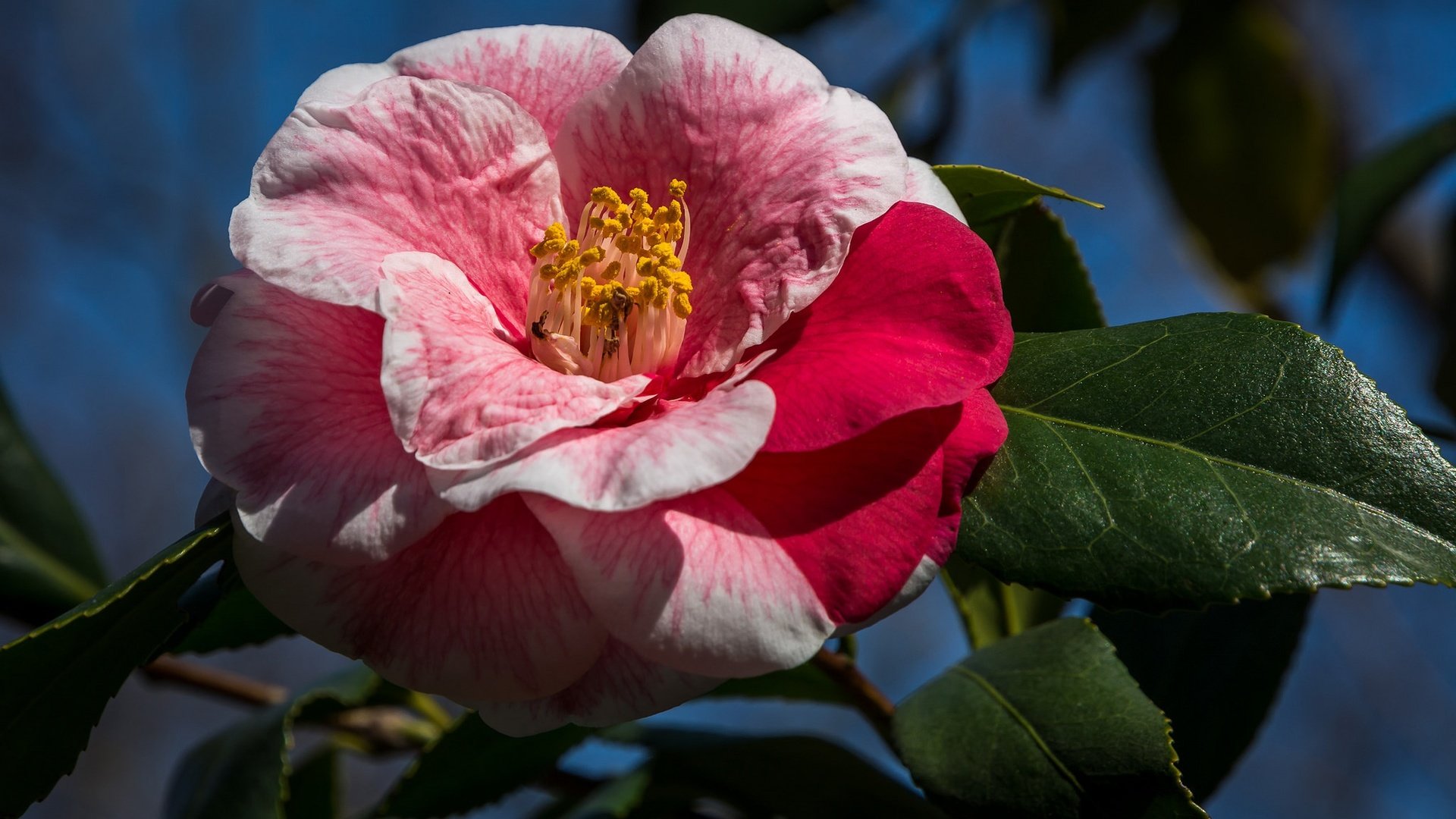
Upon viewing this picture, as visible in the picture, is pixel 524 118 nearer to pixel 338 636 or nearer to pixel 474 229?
pixel 474 229

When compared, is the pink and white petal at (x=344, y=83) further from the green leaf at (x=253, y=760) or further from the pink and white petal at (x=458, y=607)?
the green leaf at (x=253, y=760)

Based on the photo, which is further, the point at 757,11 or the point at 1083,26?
the point at 1083,26

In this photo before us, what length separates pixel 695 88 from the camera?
64 centimetres

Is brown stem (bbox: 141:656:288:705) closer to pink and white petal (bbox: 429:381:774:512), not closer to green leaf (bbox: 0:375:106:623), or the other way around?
green leaf (bbox: 0:375:106:623)

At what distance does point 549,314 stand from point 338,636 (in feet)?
0.70

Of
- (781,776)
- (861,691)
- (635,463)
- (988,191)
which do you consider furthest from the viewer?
(781,776)

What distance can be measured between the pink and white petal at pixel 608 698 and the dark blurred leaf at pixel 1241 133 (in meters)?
1.74

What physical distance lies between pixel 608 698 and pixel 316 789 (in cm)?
75

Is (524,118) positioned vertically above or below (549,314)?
above


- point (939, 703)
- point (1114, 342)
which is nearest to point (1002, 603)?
point (939, 703)

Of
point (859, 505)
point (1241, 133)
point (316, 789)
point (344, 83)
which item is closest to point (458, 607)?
point (859, 505)

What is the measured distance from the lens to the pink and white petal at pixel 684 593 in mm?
502

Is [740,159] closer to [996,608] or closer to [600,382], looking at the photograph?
[600,382]

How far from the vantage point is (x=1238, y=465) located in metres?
0.59
